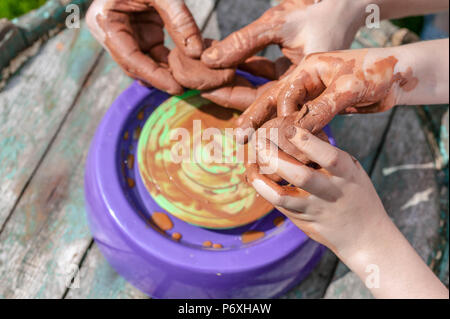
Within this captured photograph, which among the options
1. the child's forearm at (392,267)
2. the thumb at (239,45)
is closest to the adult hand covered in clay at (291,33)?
the thumb at (239,45)

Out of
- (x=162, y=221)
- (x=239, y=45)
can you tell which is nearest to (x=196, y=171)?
(x=162, y=221)

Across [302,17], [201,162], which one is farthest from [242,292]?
[302,17]

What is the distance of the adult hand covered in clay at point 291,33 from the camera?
1.32 m

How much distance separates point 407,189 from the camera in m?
1.69

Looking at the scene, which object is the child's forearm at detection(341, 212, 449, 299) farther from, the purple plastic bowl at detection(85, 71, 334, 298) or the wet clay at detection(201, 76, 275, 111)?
the wet clay at detection(201, 76, 275, 111)

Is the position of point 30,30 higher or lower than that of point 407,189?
higher

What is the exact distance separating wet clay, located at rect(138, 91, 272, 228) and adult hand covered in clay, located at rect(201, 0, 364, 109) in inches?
5.1

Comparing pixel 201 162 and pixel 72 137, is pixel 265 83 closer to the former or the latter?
pixel 201 162

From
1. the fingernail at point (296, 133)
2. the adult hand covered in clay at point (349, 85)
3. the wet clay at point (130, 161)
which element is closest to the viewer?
the fingernail at point (296, 133)

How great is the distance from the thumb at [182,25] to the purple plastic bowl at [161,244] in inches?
9.7

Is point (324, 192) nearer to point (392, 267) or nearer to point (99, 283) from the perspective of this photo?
point (392, 267)

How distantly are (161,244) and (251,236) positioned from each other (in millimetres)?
278

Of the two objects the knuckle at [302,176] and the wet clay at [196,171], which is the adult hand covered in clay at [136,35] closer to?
the wet clay at [196,171]

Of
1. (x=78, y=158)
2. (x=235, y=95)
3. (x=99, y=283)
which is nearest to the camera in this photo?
(x=235, y=95)
